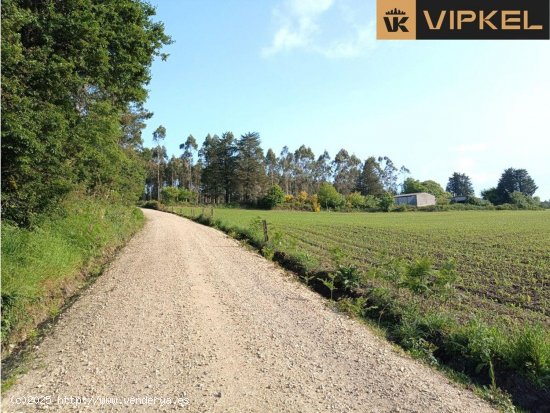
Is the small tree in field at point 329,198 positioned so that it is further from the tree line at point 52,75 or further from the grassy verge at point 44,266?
the tree line at point 52,75

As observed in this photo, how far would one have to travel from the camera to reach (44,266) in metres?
7.72

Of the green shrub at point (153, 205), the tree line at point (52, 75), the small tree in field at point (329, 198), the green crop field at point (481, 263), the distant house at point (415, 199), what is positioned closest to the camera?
the tree line at point (52, 75)

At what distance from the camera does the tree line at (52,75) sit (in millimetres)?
7344

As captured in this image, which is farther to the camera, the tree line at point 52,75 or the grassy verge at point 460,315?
the tree line at point 52,75

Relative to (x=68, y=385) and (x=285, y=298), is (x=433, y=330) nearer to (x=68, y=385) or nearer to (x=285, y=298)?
(x=285, y=298)

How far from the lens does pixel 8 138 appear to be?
7.31m

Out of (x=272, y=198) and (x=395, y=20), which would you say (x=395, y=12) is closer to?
(x=395, y=20)

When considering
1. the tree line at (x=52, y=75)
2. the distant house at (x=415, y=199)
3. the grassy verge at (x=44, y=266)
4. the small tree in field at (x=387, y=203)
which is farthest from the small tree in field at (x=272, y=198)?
the tree line at (x=52, y=75)

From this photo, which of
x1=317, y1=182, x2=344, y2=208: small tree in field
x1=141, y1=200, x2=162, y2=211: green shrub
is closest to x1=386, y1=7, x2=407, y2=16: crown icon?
x1=141, y1=200, x2=162, y2=211: green shrub

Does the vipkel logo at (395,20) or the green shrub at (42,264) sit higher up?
the vipkel logo at (395,20)

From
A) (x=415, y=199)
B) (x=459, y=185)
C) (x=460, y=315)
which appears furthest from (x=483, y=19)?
(x=459, y=185)

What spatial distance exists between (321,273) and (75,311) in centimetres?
647

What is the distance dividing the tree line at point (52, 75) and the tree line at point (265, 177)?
5967cm

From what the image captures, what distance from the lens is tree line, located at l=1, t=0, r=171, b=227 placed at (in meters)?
7.34
